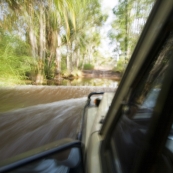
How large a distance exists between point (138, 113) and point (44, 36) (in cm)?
941

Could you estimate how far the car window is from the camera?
329mm

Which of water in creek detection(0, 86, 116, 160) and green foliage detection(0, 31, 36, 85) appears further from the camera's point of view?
green foliage detection(0, 31, 36, 85)

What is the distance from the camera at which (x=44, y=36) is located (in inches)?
354

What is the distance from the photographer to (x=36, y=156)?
429 mm

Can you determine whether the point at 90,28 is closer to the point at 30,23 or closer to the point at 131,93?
the point at 30,23

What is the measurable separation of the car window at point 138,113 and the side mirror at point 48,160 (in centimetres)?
15

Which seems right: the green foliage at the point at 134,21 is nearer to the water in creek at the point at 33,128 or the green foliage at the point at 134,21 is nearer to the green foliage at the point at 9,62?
the water in creek at the point at 33,128

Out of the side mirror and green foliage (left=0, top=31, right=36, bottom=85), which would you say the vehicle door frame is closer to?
the side mirror

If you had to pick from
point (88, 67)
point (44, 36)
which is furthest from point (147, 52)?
point (88, 67)

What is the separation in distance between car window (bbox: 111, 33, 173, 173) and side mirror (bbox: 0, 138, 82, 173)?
149 millimetres

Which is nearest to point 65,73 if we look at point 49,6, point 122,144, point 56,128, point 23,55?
point 23,55

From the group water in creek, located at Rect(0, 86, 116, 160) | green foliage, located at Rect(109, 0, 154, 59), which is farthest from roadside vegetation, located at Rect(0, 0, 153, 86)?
green foliage, located at Rect(109, 0, 154, 59)

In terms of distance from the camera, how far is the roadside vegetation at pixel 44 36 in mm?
5723

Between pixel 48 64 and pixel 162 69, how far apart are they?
10097mm
